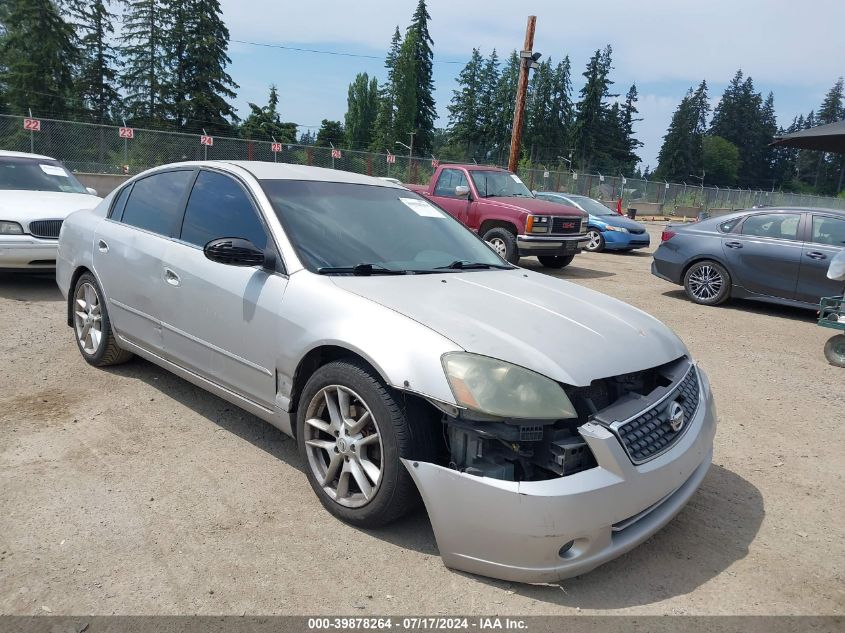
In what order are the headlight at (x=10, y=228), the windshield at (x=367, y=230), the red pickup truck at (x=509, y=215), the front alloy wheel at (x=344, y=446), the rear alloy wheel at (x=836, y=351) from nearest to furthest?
the front alloy wheel at (x=344, y=446) < the windshield at (x=367, y=230) < the rear alloy wheel at (x=836, y=351) < the headlight at (x=10, y=228) < the red pickup truck at (x=509, y=215)

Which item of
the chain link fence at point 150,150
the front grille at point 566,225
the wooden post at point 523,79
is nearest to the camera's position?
the front grille at point 566,225

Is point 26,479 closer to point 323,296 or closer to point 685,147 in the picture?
point 323,296

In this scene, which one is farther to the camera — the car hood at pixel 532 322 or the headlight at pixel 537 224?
the headlight at pixel 537 224

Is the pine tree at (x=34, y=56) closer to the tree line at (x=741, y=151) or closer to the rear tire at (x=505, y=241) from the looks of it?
the rear tire at (x=505, y=241)

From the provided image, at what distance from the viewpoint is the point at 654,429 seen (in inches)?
107

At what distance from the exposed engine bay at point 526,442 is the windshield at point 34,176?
7.96 meters

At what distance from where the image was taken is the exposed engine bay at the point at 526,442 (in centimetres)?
248

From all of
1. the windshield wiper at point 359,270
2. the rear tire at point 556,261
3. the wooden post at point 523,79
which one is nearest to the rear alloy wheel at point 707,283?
the rear tire at point 556,261

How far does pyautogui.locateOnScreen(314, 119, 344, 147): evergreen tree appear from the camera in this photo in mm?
89656

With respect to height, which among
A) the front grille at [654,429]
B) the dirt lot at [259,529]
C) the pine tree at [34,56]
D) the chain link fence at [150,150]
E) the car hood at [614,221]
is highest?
the pine tree at [34,56]

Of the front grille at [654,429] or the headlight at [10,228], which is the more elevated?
the headlight at [10,228]

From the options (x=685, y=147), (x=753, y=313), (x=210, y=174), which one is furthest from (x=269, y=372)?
(x=685, y=147)

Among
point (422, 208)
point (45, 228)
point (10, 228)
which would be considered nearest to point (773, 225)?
point (422, 208)

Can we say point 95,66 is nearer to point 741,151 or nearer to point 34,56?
point 34,56
